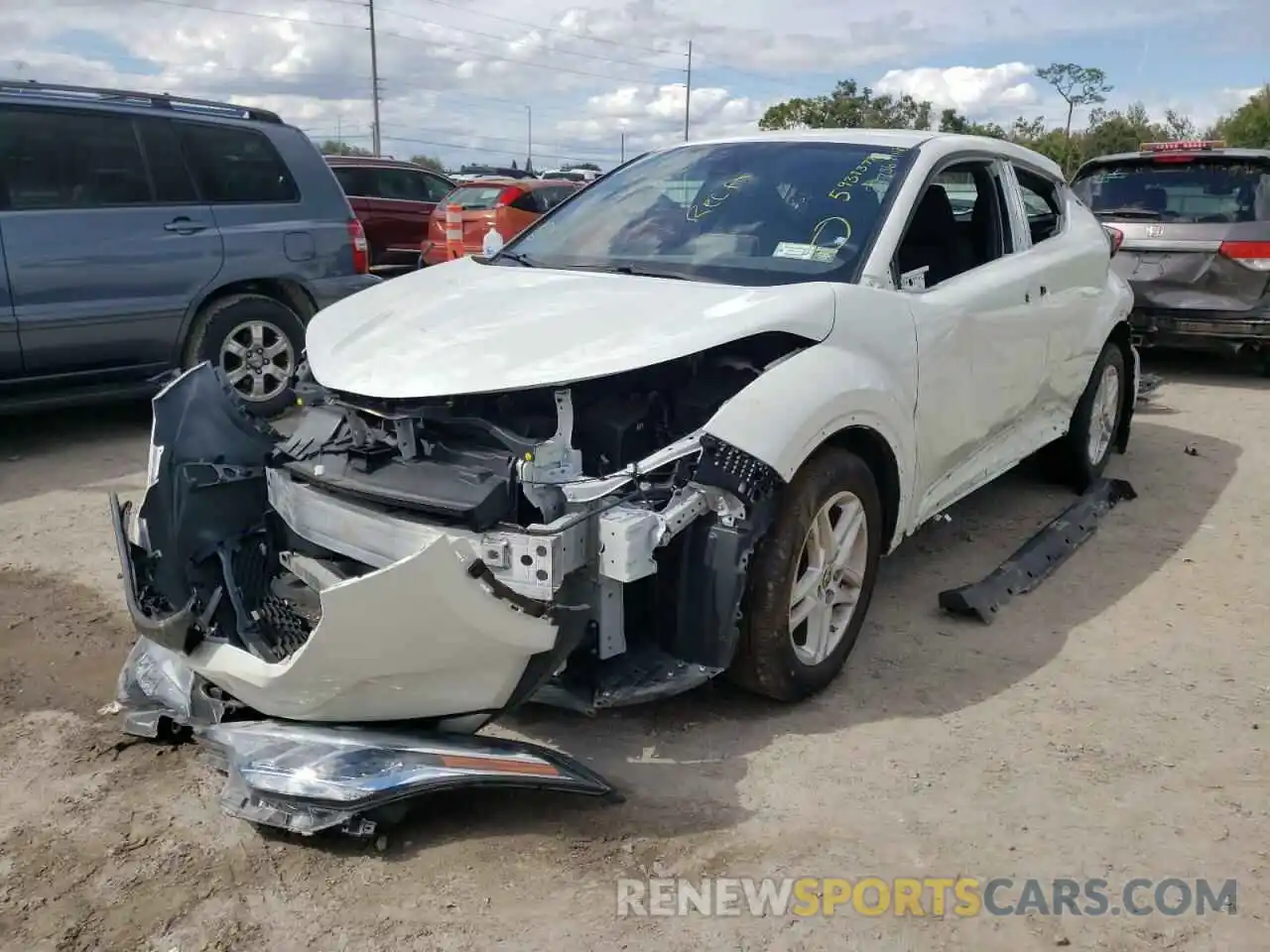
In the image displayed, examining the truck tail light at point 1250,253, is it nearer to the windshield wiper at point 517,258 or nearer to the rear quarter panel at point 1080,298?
the rear quarter panel at point 1080,298

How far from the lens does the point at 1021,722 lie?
3.43 meters

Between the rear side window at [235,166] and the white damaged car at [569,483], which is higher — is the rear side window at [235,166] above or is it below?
above

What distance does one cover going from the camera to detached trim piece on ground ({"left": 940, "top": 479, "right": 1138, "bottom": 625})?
422cm

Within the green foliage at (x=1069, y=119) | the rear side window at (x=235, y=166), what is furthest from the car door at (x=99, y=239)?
the green foliage at (x=1069, y=119)

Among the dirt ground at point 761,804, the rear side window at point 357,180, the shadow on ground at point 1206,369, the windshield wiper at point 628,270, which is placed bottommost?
the dirt ground at point 761,804

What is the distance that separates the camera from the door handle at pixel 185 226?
649cm

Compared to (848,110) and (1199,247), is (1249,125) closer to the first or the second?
(848,110)

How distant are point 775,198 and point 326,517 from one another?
2.00m

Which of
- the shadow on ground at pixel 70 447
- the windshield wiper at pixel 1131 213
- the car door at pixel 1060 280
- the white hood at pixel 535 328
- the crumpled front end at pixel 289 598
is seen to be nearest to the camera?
the crumpled front end at pixel 289 598

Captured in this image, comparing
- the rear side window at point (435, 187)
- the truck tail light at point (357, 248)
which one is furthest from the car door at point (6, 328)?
the rear side window at point (435, 187)

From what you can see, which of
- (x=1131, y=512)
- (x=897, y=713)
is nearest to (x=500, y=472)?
(x=897, y=713)

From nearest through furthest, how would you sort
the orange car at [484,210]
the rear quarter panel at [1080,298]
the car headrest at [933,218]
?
the car headrest at [933,218] < the rear quarter panel at [1080,298] < the orange car at [484,210]

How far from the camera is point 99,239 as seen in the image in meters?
6.16

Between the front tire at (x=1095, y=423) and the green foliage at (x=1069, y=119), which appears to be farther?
the green foliage at (x=1069, y=119)
